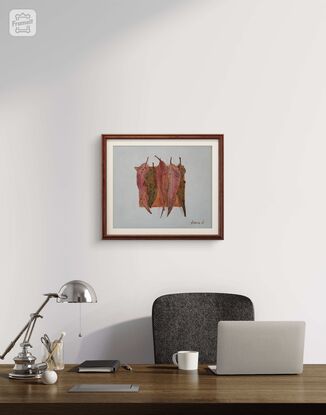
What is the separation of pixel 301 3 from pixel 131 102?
44.2 inches

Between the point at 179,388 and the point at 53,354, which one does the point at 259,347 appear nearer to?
the point at 179,388

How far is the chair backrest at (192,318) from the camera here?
3488mm

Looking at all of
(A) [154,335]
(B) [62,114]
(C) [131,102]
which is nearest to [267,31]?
(C) [131,102]

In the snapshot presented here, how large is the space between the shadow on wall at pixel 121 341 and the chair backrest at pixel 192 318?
0.29 metres

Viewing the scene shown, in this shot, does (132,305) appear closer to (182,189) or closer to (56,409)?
(182,189)

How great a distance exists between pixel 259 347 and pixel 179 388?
396mm

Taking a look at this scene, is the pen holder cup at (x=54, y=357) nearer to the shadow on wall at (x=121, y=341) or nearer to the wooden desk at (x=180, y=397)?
the wooden desk at (x=180, y=397)

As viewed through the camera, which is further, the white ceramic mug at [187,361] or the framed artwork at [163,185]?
the framed artwork at [163,185]

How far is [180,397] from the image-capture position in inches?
88.9

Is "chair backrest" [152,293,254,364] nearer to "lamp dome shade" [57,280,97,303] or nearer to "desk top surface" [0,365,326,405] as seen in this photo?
"desk top surface" [0,365,326,405]

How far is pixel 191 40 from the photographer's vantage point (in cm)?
383

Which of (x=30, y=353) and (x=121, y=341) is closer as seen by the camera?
(x=30, y=353)

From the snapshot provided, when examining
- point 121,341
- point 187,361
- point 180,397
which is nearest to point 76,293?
point 187,361
